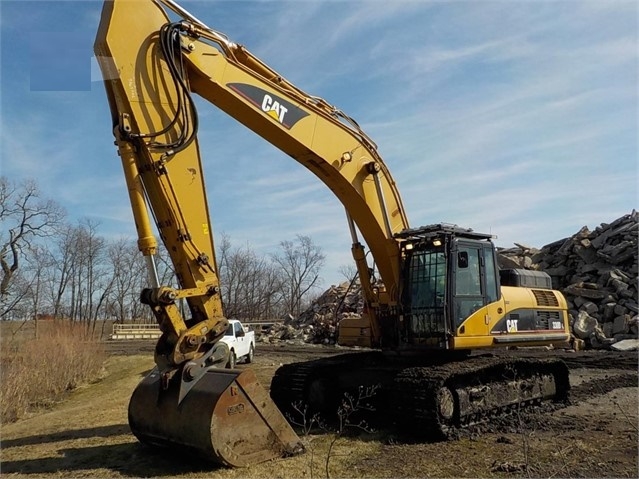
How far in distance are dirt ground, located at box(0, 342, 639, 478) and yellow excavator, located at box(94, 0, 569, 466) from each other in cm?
29

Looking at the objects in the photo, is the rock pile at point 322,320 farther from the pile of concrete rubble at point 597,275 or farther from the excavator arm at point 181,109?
the excavator arm at point 181,109

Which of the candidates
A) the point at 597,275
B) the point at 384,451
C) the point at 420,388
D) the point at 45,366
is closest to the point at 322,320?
the point at 597,275

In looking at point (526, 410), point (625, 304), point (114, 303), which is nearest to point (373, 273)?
point (526, 410)

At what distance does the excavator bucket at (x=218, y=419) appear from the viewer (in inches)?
241

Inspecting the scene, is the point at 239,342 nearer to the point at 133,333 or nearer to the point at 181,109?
the point at 181,109

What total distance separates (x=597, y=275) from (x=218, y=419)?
19760 mm

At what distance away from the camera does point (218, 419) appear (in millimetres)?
6109

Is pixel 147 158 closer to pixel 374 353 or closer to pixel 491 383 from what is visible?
pixel 374 353

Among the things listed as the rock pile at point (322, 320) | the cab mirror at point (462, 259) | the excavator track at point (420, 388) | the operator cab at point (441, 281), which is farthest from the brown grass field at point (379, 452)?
the rock pile at point (322, 320)

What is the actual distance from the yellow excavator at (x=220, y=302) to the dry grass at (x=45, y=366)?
19.9ft

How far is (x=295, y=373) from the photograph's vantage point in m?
9.12

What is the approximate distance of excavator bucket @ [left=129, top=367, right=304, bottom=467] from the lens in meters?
6.13

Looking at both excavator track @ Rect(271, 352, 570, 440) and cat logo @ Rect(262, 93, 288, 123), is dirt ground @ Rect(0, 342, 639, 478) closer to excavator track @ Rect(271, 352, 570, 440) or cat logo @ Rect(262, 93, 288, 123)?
excavator track @ Rect(271, 352, 570, 440)

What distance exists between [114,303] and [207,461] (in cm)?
6389
